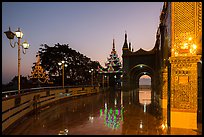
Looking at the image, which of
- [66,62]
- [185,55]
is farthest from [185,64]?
[66,62]

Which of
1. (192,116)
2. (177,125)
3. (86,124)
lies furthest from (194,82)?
(86,124)

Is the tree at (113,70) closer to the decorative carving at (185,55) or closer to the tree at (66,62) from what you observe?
the tree at (66,62)

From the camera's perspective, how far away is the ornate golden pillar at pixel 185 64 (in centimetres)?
667

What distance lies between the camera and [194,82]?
6.64 m

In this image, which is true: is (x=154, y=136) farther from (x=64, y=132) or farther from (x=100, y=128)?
(x=64, y=132)

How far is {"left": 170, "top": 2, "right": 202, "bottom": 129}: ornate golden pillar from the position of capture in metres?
6.67

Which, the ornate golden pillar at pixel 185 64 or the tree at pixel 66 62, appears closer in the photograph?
the ornate golden pillar at pixel 185 64

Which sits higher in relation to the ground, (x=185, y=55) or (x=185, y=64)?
(x=185, y=55)

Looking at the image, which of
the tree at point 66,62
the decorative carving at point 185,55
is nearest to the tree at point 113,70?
the tree at point 66,62

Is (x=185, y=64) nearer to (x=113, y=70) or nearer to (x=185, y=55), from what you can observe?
(x=185, y=55)

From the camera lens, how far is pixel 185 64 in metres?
6.76

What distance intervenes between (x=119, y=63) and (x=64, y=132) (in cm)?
3689

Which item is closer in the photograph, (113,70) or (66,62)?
(66,62)

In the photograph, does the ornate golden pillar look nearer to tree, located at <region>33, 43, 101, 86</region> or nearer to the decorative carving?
the decorative carving
